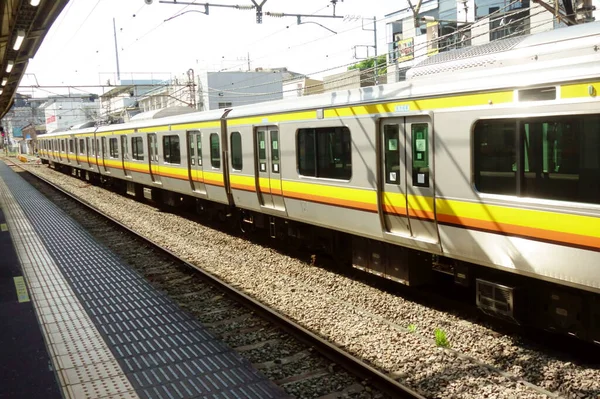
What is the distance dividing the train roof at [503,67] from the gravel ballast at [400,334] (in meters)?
2.79

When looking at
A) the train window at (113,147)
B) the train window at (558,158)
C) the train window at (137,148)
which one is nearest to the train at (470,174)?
the train window at (558,158)

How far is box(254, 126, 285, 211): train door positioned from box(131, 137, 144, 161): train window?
859 centimetres

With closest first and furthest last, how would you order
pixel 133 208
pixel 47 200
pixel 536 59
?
1. pixel 536 59
2. pixel 133 208
3. pixel 47 200

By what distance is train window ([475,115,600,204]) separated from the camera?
202 inches

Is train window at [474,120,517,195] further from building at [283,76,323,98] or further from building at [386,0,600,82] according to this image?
building at [386,0,600,82]

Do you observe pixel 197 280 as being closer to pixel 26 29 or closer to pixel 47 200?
pixel 26 29

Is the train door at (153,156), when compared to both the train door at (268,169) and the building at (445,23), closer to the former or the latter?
the train door at (268,169)

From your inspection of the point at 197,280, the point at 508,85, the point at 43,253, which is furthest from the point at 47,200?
the point at 508,85

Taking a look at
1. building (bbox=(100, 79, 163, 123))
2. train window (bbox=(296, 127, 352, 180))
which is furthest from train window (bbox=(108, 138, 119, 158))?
train window (bbox=(296, 127, 352, 180))

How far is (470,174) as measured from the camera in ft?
20.6

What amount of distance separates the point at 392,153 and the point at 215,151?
21.5ft

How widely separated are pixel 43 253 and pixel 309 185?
608 centimetres

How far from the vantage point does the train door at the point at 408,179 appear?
22.7 feet

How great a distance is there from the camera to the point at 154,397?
517 centimetres
